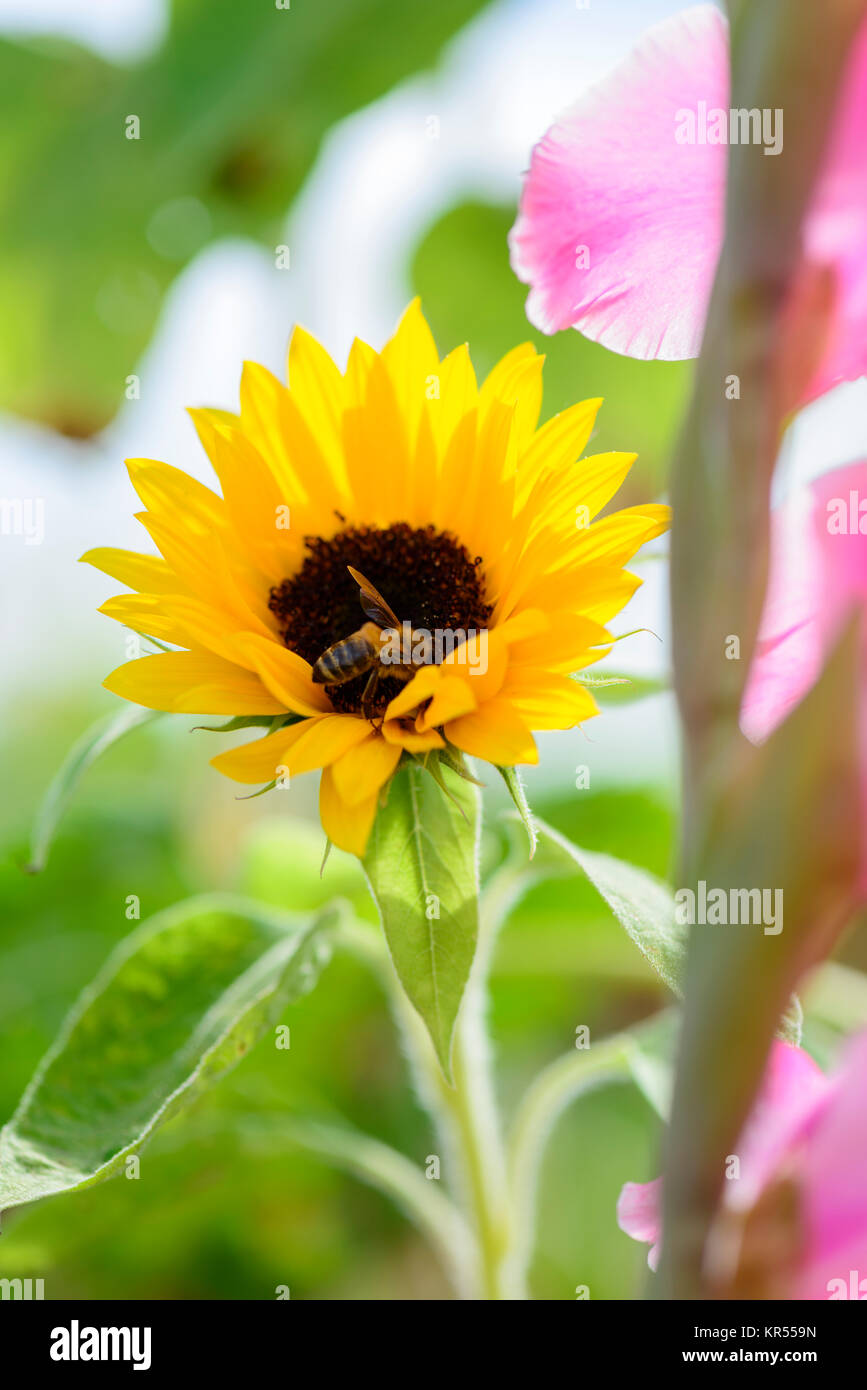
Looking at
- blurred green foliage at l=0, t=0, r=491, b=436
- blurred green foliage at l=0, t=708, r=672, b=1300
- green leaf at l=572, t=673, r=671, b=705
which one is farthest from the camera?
blurred green foliage at l=0, t=708, r=672, b=1300

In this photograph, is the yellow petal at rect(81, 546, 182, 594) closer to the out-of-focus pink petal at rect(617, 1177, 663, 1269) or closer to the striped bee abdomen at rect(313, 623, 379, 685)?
the striped bee abdomen at rect(313, 623, 379, 685)

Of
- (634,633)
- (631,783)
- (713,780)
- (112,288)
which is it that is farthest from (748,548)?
(112,288)

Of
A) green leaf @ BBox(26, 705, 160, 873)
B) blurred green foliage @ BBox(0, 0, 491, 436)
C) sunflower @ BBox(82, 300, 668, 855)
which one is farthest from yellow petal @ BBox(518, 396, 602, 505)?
blurred green foliage @ BBox(0, 0, 491, 436)

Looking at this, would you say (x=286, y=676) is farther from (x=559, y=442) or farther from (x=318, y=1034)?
(x=318, y=1034)

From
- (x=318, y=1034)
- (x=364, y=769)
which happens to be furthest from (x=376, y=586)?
(x=318, y=1034)

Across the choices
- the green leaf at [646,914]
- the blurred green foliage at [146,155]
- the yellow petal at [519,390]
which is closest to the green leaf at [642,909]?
the green leaf at [646,914]
